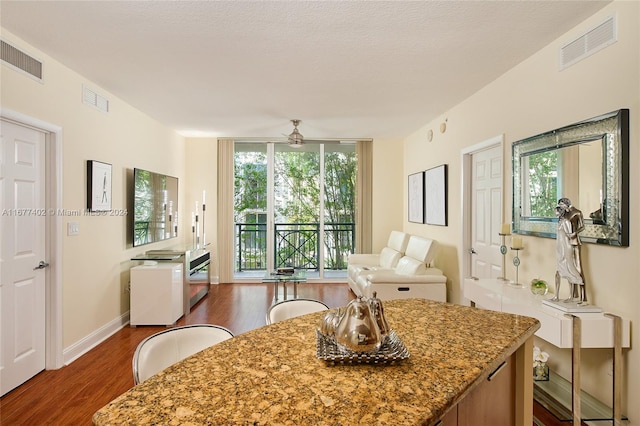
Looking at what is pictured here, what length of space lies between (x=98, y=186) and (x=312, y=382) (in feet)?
10.9

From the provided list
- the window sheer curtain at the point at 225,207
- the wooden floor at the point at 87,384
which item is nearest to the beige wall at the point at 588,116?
the wooden floor at the point at 87,384

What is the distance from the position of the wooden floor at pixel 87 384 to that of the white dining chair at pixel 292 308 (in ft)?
4.73

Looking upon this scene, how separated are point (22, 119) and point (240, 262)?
14.5 ft

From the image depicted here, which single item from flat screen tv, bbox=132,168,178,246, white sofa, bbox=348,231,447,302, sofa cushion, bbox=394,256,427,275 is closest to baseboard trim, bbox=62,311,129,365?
flat screen tv, bbox=132,168,178,246

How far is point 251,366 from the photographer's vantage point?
1.14m

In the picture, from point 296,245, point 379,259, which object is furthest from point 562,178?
point 296,245

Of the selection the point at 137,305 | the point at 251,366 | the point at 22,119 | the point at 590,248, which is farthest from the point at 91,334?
the point at 590,248

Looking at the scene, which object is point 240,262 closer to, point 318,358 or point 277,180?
point 277,180

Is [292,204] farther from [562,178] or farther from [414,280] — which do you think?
[562,178]

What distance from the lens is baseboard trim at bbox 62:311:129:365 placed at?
3.09 meters

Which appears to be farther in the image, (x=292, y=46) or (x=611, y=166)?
(x=292, y=46)

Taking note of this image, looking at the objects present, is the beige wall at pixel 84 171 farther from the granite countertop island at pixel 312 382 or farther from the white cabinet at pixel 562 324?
the white cabinet at pixel 562 324

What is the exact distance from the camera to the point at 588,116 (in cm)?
228

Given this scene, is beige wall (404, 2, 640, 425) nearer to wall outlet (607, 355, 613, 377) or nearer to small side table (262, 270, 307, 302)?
wall outlet (607, 355, 613, 377)
